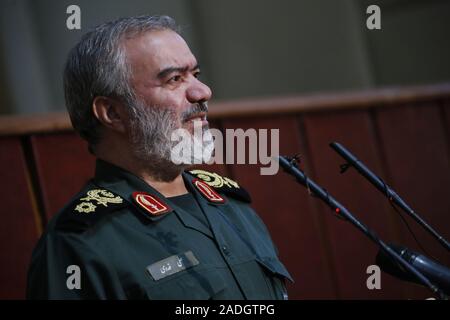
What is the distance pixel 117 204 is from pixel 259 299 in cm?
41

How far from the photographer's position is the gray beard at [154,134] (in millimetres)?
1562

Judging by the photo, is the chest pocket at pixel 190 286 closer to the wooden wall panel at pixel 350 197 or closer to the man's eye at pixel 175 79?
the man's eye at pixel 175 79

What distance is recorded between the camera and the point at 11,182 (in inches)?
76.6

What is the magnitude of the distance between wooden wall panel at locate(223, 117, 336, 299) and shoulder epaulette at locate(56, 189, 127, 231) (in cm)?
106

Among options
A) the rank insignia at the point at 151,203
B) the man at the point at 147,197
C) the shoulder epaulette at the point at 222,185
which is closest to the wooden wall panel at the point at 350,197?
the shoulder epaulette at the point at 222,185

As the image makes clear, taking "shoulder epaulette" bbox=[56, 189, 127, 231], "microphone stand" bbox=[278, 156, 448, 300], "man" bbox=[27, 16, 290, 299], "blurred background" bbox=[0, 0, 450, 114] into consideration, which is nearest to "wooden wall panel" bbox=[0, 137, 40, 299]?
"man" bbox=[27, 16, 290, 299]

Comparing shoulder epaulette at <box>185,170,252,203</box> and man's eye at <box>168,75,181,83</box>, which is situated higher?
man's eye at <box>168,75,181,83</box>

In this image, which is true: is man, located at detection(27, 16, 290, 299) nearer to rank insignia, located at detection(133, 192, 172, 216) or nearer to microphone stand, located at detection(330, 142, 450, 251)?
rank insignia, located at detection(133, 192, 172, 216)

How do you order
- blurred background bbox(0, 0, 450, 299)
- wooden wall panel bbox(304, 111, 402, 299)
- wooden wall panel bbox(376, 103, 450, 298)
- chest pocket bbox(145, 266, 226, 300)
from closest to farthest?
chest pocket bbox(145, 266, 226, 300) → blurred background bbox(0, 0, 450, 299) → wooden wall panel bbox(304, 111, 402, 299) → wooden wall panel bbox(376, 103, 450, 298)

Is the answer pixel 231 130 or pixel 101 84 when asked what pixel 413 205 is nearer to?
pixel 231 130

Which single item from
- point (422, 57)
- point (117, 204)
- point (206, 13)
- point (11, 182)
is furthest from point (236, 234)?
point (422, 57)

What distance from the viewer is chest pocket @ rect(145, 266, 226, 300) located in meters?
1.34

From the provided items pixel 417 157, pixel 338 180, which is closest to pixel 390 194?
pixel 338 180

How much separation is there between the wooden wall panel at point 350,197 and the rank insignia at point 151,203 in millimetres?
1278
